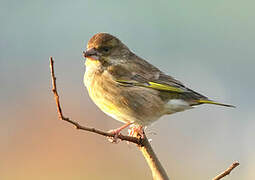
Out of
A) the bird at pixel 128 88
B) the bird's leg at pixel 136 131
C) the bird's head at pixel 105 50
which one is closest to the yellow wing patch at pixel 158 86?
the bird at pixel 128 88

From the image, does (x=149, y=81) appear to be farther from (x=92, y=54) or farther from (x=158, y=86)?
(x=92, y=54)

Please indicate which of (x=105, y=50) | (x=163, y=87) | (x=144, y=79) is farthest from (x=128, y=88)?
(x=105, y=50)

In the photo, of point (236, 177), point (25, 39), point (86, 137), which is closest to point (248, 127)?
point (236, 177)

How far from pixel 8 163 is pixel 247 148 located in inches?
144

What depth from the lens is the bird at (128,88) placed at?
462 centimetres

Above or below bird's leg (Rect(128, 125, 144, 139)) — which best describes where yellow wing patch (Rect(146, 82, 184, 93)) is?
above

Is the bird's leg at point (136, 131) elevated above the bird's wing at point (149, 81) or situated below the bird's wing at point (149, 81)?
below

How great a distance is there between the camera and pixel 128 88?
4.74m

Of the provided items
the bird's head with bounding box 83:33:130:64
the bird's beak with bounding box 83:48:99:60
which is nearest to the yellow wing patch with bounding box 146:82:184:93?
the bird's head with bounding box 83:33:130:64

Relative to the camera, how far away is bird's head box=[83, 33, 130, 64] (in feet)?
15.7

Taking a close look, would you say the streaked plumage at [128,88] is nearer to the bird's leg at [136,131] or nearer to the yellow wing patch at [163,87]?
the yellow wing patch at [163,87]

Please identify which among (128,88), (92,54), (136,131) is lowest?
(136,131)

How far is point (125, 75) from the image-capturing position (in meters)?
4.83

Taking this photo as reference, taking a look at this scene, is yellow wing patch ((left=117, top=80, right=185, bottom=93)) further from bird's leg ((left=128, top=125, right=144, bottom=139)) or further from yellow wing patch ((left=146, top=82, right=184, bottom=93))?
bird's leg ((left=128, top=125, right=144, bottom=139))
